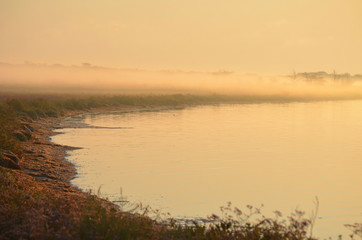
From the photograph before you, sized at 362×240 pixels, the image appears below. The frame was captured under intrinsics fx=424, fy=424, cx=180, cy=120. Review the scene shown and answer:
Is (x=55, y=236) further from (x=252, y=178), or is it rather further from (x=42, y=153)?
(x=42, y=153)

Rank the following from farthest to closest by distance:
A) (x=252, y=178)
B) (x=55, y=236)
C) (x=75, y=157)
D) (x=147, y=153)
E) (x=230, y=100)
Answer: (x=230, y=100) → (x=147, y=153) → (x=75, y=157) → (x=252, y=178) → (x=55, y=236)

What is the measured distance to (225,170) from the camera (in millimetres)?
15117

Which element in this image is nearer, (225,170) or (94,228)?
(94,228)

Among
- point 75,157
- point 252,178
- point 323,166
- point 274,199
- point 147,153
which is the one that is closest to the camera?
point 274,199

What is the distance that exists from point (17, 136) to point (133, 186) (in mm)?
9270

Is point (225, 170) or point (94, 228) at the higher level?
point (94, 228)

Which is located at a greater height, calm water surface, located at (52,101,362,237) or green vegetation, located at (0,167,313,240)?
Result: green vegetation, located at (0,167,313,240)

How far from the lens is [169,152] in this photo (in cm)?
1909

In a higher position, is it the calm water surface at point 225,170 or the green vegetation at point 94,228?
the green vegetation at point 94,228

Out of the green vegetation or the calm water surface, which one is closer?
the green vegetation

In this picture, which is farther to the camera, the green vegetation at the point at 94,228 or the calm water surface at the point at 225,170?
the calm water surface at the point at 225,170

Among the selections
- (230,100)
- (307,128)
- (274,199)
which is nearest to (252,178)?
(274,199)

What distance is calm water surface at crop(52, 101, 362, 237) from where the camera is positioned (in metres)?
11.1

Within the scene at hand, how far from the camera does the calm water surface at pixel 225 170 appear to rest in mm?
11070
